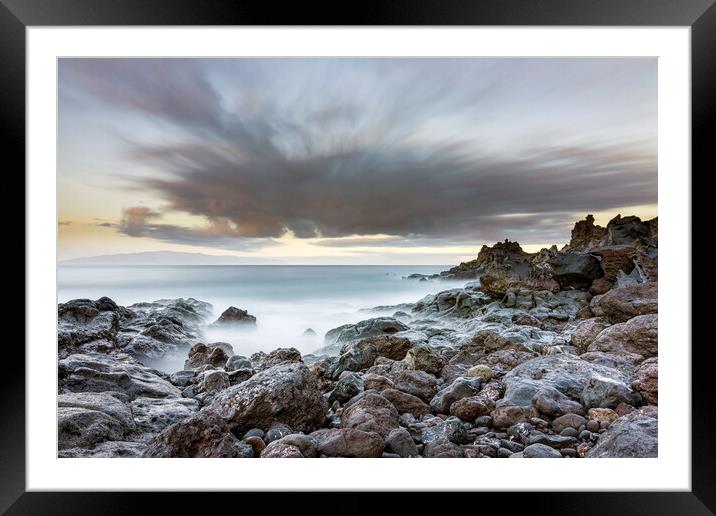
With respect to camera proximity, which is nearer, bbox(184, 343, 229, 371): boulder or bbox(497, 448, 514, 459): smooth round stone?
bbox(497, 448, 514, 459): smooth round stone

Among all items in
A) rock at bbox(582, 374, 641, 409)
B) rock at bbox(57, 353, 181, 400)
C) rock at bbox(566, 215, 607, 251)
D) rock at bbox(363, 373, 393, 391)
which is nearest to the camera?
rock at bbox(582, 374, 641, 409)

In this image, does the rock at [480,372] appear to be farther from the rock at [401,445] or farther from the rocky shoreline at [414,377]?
the rock at [401,445]

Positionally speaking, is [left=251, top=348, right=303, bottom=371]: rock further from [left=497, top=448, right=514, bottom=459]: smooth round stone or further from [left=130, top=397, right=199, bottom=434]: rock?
[left=497, top=448, right=514, bottom=459]: smooth round stone

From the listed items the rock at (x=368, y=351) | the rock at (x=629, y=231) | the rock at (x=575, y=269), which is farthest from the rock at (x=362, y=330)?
the rock at (x=629, y=231)

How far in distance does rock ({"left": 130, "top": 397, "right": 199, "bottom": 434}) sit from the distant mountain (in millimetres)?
1122

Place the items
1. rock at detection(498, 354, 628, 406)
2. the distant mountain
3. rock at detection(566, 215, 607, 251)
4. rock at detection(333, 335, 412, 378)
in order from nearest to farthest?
rock at detection(498, 354, 628, 406) < rock at detection(333, 335, 412, 378) < the distant mountain < rock at detection(566, 215, 607, 251)


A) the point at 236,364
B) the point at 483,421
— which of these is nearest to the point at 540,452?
the point at 483,421

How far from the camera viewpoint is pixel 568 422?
178cm

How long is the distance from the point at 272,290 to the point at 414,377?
1392 mm

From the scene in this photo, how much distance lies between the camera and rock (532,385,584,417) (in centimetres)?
184

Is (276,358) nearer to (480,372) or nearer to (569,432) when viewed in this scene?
(480,372)

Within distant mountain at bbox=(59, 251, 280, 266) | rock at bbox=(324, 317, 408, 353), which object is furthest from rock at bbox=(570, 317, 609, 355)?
distant mountain at bbox=(59, 251, 280, 266)

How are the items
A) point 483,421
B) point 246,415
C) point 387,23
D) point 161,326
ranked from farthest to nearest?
point 161,326 → point 483,421 → point 246,415 → point 387,23

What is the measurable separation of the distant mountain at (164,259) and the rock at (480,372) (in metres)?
1.67
